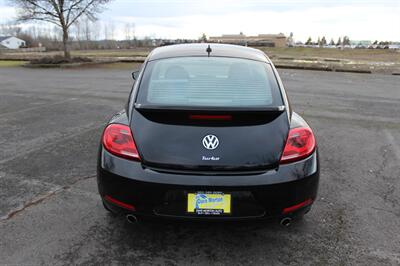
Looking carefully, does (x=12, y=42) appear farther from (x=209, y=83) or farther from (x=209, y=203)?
(x=209, y=203)

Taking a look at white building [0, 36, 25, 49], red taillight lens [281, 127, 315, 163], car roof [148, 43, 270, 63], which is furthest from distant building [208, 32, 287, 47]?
white building [0, 36, 25, 49]

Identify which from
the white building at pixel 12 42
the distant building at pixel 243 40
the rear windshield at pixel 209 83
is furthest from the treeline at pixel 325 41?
the rear windshield at pixel 209 83

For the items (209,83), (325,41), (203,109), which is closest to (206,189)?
(203,109)

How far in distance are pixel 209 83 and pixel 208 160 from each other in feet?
2.91

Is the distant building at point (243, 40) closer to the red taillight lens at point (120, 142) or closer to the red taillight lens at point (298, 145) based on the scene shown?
the red taillight lens at point (298, 145)

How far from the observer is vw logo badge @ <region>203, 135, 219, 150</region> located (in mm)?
2498

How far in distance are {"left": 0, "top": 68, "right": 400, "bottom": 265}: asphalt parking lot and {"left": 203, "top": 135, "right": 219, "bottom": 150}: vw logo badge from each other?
567mm

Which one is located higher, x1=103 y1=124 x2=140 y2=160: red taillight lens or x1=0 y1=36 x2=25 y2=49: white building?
x1=0 y1=36 x2=25 y2=49: white building

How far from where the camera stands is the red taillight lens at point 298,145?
2.56m

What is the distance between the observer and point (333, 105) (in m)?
9.06

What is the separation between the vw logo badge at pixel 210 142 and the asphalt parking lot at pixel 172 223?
0.57m

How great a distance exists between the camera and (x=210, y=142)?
2.51 meters

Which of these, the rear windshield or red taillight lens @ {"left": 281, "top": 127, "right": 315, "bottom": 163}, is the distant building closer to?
the rear windshield

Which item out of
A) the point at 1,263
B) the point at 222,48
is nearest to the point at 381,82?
the point at 222,48
